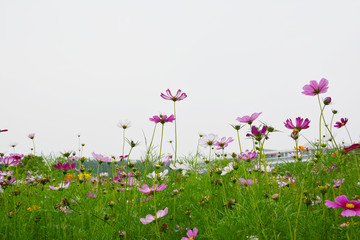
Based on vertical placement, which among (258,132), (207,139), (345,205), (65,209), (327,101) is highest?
(327,101)

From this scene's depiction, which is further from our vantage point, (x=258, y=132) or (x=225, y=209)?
(x=225, y=209)

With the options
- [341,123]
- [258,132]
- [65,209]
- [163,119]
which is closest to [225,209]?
[258,132]

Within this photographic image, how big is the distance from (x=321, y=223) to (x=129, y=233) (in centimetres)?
106

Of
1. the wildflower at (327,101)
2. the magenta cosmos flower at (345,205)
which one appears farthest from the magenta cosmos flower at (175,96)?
the magenta cosmos flower at (345,205)

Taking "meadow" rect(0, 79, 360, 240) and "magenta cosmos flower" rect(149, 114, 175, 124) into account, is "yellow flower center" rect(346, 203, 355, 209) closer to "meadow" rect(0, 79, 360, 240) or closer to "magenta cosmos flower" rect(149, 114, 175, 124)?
"meadow" rect(0, 79, 360, 240)

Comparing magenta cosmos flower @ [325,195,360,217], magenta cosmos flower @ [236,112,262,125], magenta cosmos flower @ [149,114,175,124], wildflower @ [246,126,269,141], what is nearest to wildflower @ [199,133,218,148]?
magenta cosmos flower @ [149,114,175,124]

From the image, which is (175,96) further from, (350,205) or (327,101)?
(350,205)

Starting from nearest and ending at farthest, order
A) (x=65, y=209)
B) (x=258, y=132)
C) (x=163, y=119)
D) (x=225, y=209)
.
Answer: (x=258, y=132) < (x=225, y=209) < (x=65, y=209) < (x=163, y=119)

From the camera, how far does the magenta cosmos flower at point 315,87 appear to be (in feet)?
5.36

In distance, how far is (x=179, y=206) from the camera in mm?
2088

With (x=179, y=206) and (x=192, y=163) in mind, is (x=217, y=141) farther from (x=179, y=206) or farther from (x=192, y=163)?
(x=192, y=163)

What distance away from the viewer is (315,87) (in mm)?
1655

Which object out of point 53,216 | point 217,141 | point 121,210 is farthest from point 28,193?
point 217,141

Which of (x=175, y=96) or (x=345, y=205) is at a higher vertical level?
(x=175, y=96)
